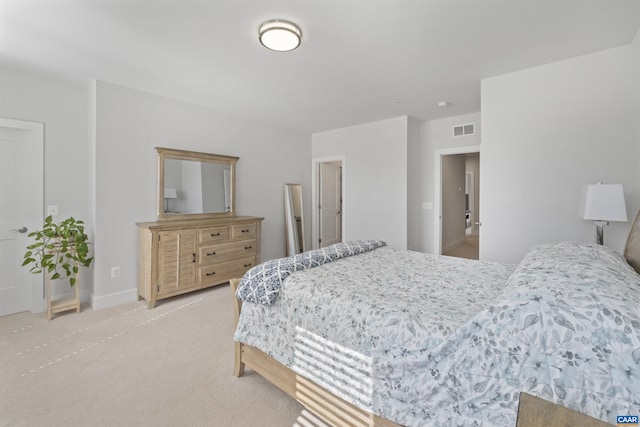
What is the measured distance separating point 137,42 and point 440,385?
3.12 meters

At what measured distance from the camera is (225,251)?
3752mm

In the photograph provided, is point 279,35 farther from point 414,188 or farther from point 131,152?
point 414,188

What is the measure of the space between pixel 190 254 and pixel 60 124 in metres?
2.03

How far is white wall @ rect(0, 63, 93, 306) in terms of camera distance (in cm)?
288

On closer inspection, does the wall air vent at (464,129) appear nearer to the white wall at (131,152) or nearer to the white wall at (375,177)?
the white wall at (375,177)

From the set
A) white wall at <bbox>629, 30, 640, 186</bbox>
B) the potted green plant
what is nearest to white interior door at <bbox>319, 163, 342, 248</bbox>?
the potted green plant

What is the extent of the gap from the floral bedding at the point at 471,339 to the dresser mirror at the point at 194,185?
253cm

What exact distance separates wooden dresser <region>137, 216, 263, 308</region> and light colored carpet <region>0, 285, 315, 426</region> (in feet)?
1.39

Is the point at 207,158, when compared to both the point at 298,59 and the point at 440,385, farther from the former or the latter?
the point at 440,385

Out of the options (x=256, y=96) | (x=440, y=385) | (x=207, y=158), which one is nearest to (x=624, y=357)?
(x=440, y=385)

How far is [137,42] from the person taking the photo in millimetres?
2328

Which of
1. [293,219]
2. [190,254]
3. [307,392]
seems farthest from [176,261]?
[307,392]

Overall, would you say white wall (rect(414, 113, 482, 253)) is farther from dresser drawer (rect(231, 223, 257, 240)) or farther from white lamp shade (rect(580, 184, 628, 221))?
dresser drawer (rect(231, 223, 257, 240))

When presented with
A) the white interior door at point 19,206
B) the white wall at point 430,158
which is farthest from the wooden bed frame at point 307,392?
the white wall at point 430,158
